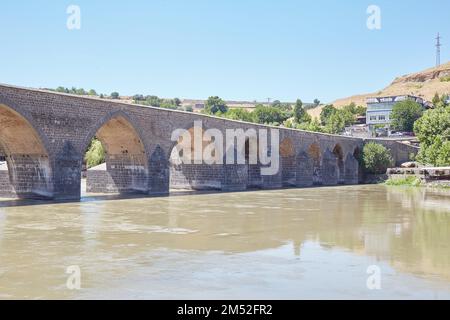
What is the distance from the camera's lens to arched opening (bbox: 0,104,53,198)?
1814cm

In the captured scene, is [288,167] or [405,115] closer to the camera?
[288,167]

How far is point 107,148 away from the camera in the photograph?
24188 millimetres

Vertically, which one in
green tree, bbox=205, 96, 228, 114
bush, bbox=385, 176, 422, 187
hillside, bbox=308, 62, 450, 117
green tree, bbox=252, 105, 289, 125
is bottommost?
bush, bbox=385, 176, 422, 187

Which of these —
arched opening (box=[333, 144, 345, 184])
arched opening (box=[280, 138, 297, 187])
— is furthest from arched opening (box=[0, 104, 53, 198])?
arched opening (box=[333, 144, 345, 184])

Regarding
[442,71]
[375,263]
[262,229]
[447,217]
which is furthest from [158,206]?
[442,71]

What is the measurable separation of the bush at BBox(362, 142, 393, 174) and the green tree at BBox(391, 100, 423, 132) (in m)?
30.5

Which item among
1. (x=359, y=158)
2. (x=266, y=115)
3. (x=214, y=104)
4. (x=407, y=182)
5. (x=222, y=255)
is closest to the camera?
(x=222, y=255)

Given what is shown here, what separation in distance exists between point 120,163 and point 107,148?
963mm

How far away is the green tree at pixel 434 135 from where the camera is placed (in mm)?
37250

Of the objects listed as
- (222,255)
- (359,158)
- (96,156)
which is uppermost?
(96,156)

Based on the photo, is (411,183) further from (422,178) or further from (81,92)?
(81,92)

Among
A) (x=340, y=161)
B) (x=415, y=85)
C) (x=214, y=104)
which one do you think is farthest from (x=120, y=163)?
(x=415, y=85)

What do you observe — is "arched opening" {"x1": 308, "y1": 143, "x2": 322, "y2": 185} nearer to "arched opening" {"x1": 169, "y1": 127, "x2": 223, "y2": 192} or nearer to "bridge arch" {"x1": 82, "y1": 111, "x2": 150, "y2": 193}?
"arched opening" {"x1": 169, "y1": 127, "x2": 223, "y2": 192}

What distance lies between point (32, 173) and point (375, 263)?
14924mm
